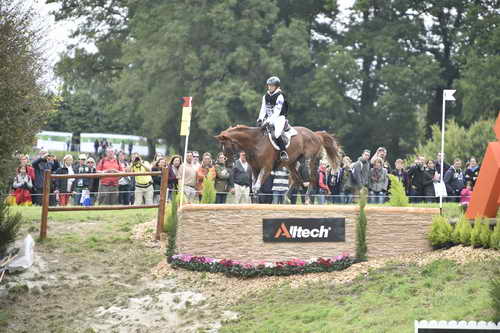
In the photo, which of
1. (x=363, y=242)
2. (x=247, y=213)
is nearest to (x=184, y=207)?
(x=247, y=213)

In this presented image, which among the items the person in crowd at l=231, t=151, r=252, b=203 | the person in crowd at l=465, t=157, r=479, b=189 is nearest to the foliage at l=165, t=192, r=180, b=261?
the person in crowd at l=231, t=151, r=252, b=203

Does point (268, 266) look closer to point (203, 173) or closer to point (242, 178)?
point (242, 178)

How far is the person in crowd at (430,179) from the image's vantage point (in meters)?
23.3

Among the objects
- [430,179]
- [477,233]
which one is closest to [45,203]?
[477,233]

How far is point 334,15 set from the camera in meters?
50.3

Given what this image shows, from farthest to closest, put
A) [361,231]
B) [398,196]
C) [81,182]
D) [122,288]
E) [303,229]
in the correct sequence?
[81,182] → [398,196] → [303,229] → [361,231] → [122,288]

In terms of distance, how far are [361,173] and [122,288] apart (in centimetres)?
726

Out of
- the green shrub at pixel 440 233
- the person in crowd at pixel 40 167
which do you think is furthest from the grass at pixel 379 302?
the person in crowd at pixel 40 167

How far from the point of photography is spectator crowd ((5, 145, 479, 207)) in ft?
69.9

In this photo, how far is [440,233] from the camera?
18.2 meters

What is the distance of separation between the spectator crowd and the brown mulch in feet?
9.25

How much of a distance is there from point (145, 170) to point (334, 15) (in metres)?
29.6

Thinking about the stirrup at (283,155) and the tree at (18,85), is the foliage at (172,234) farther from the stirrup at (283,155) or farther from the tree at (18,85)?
the tree at (18,85)

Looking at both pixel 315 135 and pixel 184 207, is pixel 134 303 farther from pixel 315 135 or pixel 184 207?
pixel 315 135
